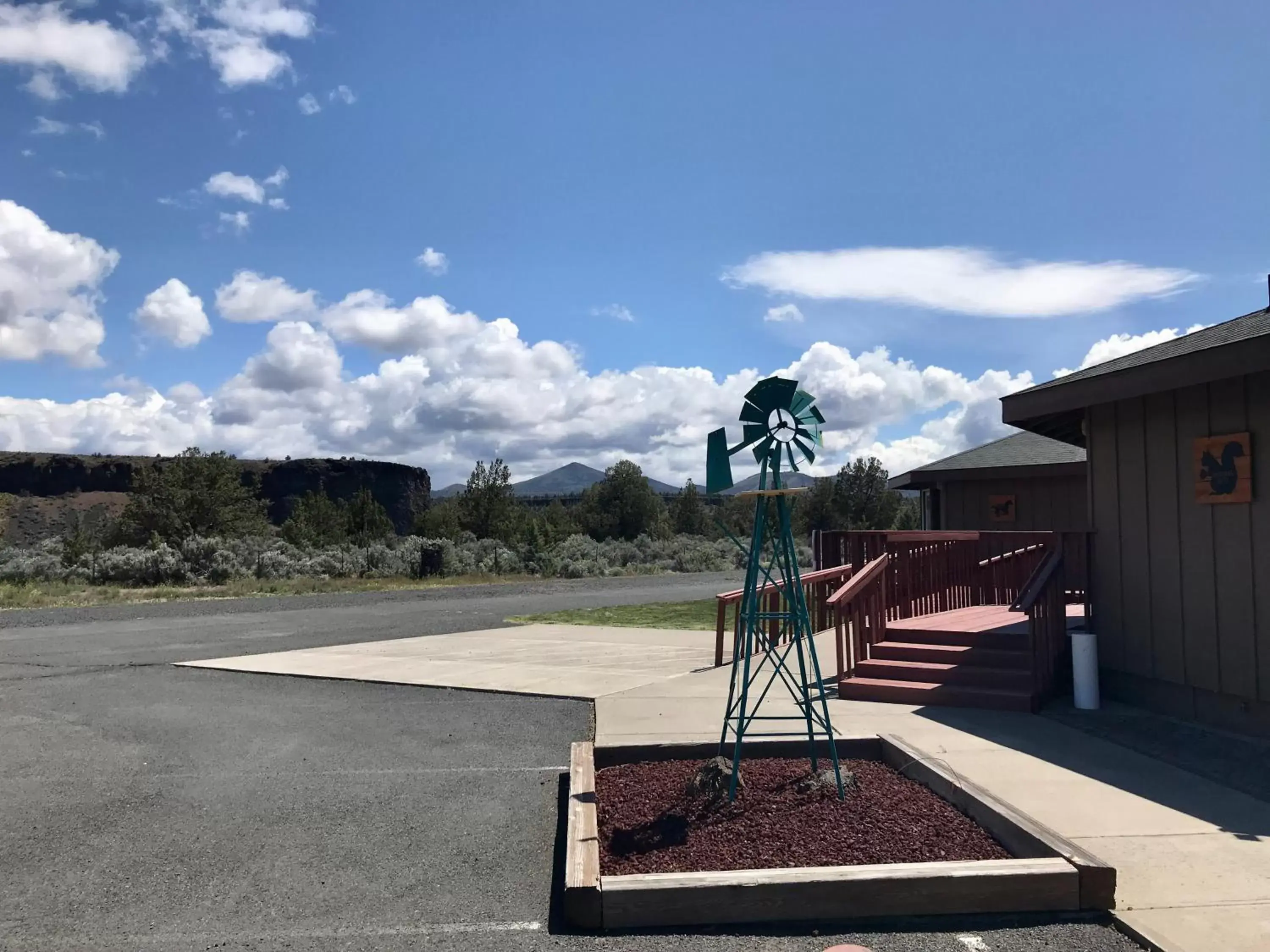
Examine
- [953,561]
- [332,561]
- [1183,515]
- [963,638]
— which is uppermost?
[1183,515]

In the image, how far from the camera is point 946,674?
846 cm

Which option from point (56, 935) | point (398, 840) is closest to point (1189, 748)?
point (398, 840)

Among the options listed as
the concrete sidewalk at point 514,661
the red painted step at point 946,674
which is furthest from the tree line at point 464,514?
the red painted step at point 946,674

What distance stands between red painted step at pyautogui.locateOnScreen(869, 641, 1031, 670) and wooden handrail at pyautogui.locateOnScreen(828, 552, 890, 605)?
2.12ft

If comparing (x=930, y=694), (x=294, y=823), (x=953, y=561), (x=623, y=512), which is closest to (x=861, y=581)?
(x=930, y=694)

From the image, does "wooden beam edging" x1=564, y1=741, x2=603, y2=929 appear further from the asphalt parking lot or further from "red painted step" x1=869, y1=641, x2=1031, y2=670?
"red painted step" x1=869, y1=641, x2=1031, y2=670

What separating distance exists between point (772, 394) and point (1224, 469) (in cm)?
390

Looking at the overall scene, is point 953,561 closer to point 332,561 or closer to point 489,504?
point 332,561

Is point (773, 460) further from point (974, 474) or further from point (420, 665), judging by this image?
point (974, 474)

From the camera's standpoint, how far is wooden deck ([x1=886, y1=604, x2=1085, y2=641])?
9.18 m

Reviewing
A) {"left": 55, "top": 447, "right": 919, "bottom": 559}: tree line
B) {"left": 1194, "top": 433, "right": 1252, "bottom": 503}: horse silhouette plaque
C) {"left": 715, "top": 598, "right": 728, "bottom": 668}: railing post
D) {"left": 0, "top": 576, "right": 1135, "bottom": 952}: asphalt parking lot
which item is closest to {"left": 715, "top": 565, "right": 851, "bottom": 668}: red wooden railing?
{"left": 715, "top": 598, "right": 728, "bottom": 668}: railing post

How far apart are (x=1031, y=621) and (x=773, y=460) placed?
389 cm

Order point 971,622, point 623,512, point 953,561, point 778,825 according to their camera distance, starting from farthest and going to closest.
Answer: point 623,512
point 953,561
point 971,622
point 778,825

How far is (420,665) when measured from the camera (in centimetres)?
1138
